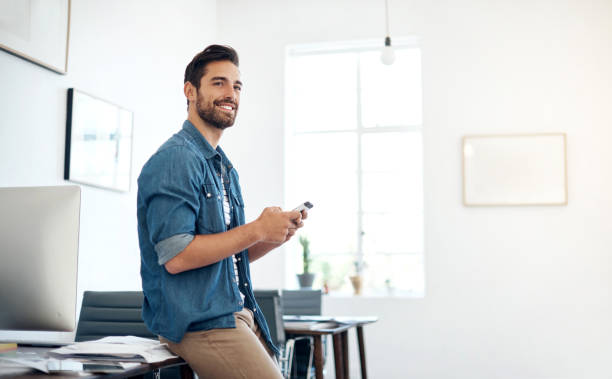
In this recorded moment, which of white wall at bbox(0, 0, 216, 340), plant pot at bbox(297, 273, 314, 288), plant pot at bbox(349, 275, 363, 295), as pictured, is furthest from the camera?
plant pot at bbox(349, 275, 363, 295)

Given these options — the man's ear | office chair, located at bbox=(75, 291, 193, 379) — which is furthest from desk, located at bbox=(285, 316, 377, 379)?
the man's ear

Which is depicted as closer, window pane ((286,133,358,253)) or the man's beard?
the man's beard

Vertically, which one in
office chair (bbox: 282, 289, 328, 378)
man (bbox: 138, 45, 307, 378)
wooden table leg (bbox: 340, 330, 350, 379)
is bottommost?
wooden table leg (bbox: 340, 330, 350, 379)

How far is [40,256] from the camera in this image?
1.42 m

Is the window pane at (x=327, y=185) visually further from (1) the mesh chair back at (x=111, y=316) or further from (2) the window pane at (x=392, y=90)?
(1) the mesh chair back at (x=111, y=316)

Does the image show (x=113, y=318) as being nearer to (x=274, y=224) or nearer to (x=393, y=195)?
(x=274, y=224)

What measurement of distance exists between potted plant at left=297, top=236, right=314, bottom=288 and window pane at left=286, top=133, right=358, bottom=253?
30cm

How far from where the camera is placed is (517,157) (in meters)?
5.29

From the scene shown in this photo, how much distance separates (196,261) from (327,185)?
442cm

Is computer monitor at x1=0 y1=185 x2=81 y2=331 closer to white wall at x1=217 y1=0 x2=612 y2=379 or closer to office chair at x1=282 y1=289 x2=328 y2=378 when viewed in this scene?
office chair at x1=282 y1=289 x2=328 y2=378

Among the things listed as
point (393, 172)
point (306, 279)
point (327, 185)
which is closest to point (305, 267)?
point (306, 279)

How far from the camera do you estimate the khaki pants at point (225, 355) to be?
142 centimetres

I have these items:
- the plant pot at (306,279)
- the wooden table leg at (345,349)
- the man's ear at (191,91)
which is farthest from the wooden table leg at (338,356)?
the man's ear at (191,91)

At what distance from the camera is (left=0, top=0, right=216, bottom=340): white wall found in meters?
3.05
